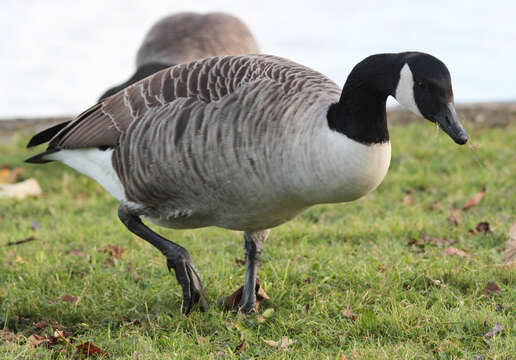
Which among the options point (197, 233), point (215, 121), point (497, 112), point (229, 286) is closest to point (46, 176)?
point (197, 233)

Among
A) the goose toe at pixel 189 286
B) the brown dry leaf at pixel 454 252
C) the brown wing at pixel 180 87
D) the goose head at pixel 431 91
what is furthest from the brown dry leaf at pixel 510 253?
the goose toe at pixel 189 286

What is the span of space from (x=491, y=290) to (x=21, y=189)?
20.2ft

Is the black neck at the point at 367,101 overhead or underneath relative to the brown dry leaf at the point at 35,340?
overhead

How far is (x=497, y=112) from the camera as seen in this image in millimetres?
11336

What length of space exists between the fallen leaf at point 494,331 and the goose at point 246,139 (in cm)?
108

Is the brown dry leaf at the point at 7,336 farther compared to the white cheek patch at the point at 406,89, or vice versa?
the brown dry leaf at the point at 7,336

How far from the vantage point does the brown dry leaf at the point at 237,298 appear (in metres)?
4.15

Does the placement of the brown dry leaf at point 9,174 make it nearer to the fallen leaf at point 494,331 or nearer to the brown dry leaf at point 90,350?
the brown dry leaf at point 90,350

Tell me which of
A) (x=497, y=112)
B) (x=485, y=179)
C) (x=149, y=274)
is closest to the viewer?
(x=149, y=274)

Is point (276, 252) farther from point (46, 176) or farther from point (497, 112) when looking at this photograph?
point (497, 112)

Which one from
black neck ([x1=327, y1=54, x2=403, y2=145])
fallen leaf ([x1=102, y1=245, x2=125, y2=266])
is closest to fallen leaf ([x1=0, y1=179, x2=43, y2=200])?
fallen leaf ([x1=102, y1=245, x2=125, y2=266])

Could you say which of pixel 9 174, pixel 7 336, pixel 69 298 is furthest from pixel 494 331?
pixel 9 174

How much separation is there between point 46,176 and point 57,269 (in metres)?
4.41

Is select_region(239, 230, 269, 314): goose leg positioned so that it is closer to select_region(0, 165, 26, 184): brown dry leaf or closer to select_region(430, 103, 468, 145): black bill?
select_region(430, 103, 468, 145): black bill
